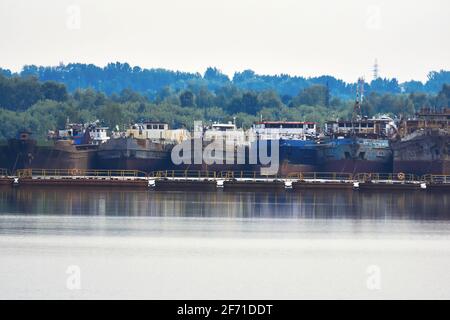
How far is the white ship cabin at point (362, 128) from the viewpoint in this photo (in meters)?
123

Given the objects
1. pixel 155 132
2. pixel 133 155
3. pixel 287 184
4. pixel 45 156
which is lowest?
pixel 287 184

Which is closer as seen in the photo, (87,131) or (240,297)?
(240,297)

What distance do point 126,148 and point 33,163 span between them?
8.98 m

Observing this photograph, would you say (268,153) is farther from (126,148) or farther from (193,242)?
(193,242)

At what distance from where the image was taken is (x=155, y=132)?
12825 cm

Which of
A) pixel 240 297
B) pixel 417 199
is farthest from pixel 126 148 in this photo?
pixel 240 297

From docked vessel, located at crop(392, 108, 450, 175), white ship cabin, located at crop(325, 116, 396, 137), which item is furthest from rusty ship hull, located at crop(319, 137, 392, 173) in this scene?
white ship cabin, located at crop(325, 116, 396, 137)

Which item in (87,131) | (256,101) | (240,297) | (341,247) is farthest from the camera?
(256,101)

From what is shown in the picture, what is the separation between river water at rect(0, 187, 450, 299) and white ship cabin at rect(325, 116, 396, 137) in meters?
33.1

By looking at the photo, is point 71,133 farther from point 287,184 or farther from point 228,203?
point 228,203

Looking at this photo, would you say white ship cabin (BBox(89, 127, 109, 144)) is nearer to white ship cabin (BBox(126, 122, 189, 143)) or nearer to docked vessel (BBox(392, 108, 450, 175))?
white ship cabin (BBox(126, 122, 189, 143))

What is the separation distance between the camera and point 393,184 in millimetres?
102125

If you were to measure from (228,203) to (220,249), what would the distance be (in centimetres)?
2971

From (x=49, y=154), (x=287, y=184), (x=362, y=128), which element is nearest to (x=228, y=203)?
(x=287, y=184)
